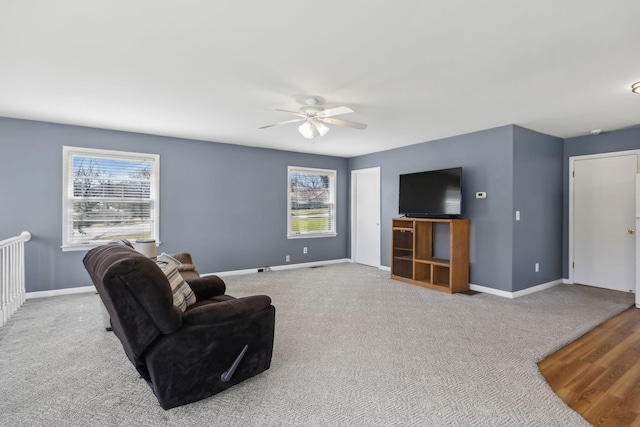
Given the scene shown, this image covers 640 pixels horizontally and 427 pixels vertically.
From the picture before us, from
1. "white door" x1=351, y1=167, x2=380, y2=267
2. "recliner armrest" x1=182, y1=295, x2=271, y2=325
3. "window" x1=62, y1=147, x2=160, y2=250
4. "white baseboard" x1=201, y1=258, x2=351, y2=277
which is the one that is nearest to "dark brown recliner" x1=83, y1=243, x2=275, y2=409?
"recliner armrest" x1=182, y1=295, x2=271, y2=325

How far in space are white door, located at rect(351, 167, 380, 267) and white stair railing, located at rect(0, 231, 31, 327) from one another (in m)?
5.40

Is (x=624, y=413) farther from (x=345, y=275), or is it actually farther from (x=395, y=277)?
(x=345, y=275)

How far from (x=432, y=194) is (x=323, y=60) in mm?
3223

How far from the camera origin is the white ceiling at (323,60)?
6.35 feet

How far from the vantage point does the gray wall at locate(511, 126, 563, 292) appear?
453 centimetres

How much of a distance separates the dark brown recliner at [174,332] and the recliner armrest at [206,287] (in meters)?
0.87

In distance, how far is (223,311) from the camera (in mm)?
2102

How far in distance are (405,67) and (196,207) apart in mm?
4056

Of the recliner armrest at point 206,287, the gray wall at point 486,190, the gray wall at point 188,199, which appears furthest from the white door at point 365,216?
the recliner armrest at point 206,287

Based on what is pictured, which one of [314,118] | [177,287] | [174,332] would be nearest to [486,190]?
[314,118]

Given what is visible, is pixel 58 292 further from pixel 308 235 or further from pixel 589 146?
pixel 589 146

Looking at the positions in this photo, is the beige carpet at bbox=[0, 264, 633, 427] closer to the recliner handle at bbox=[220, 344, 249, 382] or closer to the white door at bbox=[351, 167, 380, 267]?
the recliner handle at bbox=[220, 344, 249, 382]

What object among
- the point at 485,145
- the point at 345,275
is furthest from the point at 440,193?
the point at 345,275

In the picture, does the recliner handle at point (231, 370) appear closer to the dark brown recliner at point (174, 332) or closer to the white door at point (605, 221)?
the dark brown recliner at point (174, 332)
